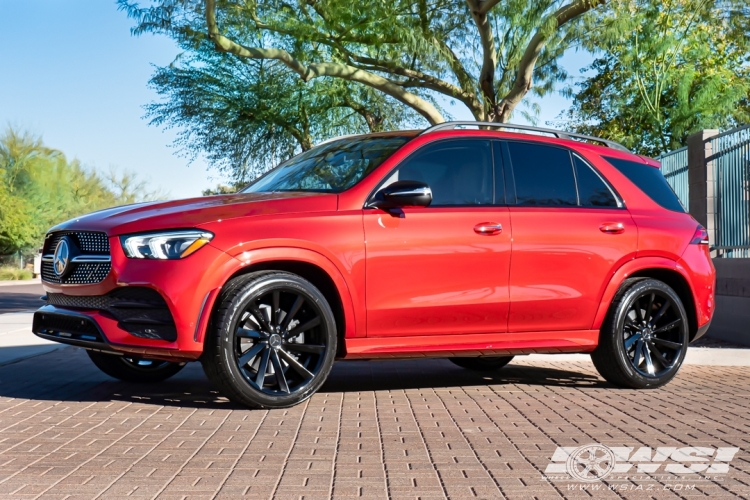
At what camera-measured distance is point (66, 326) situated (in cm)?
715

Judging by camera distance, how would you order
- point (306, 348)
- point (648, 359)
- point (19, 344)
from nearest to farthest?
point (306, 348), point (648, 359), point (19, 344)

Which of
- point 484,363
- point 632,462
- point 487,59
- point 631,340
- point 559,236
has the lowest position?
point 484,363

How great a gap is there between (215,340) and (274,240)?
770 millimetres

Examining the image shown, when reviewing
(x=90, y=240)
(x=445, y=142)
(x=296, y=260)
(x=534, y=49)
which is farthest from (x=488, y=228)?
(x=534, y=49)

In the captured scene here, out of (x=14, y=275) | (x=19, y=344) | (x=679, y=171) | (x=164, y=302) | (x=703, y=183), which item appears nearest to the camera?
(x=164, y=302)

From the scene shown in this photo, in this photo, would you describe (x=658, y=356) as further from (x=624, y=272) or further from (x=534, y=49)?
(x=534, y=49)

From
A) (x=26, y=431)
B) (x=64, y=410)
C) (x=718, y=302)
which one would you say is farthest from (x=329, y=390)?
(x=718, y=302)

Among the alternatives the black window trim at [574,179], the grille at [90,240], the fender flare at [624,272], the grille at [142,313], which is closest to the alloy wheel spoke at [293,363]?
the grille at [142,313]

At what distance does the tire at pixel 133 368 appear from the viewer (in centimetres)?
832

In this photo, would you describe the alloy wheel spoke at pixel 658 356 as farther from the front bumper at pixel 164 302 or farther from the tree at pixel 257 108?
the tree at pixel 257 108

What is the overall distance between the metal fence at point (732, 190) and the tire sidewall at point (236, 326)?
777 centimetres

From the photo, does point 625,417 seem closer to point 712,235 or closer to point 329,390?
point 329,390

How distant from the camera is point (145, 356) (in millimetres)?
6926

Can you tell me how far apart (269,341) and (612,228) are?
9.92 feet
